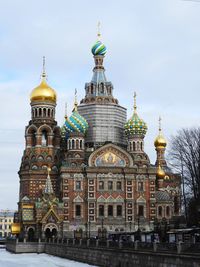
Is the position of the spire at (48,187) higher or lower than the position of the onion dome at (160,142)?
lower

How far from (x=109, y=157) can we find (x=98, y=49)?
17697mm

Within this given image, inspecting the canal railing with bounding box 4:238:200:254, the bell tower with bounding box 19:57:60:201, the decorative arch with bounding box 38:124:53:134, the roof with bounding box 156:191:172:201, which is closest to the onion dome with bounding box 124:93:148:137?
the roof with bounding box 156:191:172:201

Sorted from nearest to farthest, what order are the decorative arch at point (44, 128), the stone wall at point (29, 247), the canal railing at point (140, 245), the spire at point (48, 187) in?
1. the canal railing at point (140, 245)
2. the stone wall at point (29, 247)
3. the spire at point (48, 187)
4. the decorative arch at point (44, 128)

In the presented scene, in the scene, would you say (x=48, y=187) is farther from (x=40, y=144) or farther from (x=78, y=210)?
(x=40, y=144)

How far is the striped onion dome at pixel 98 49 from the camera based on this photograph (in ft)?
257

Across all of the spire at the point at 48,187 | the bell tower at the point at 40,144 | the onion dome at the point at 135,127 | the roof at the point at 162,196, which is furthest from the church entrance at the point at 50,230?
the onion dome at the point at 135,127

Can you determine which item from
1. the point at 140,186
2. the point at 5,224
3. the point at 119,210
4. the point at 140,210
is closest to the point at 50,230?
the point at 119,210

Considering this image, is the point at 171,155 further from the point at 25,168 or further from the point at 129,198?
the point at 25,168

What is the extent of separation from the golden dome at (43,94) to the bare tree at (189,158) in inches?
1122

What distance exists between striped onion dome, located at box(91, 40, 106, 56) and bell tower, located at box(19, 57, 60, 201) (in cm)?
899

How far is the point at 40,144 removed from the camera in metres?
71.4

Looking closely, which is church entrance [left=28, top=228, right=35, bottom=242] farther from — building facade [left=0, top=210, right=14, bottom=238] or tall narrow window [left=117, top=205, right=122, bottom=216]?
building facade [left=0, top=210, right=14, bottom=238]

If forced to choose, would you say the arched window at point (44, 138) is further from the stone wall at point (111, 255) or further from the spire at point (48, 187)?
the stone wall at point (111, 255)

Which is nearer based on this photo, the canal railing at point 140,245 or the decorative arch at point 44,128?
the canal railing at point 140,245
